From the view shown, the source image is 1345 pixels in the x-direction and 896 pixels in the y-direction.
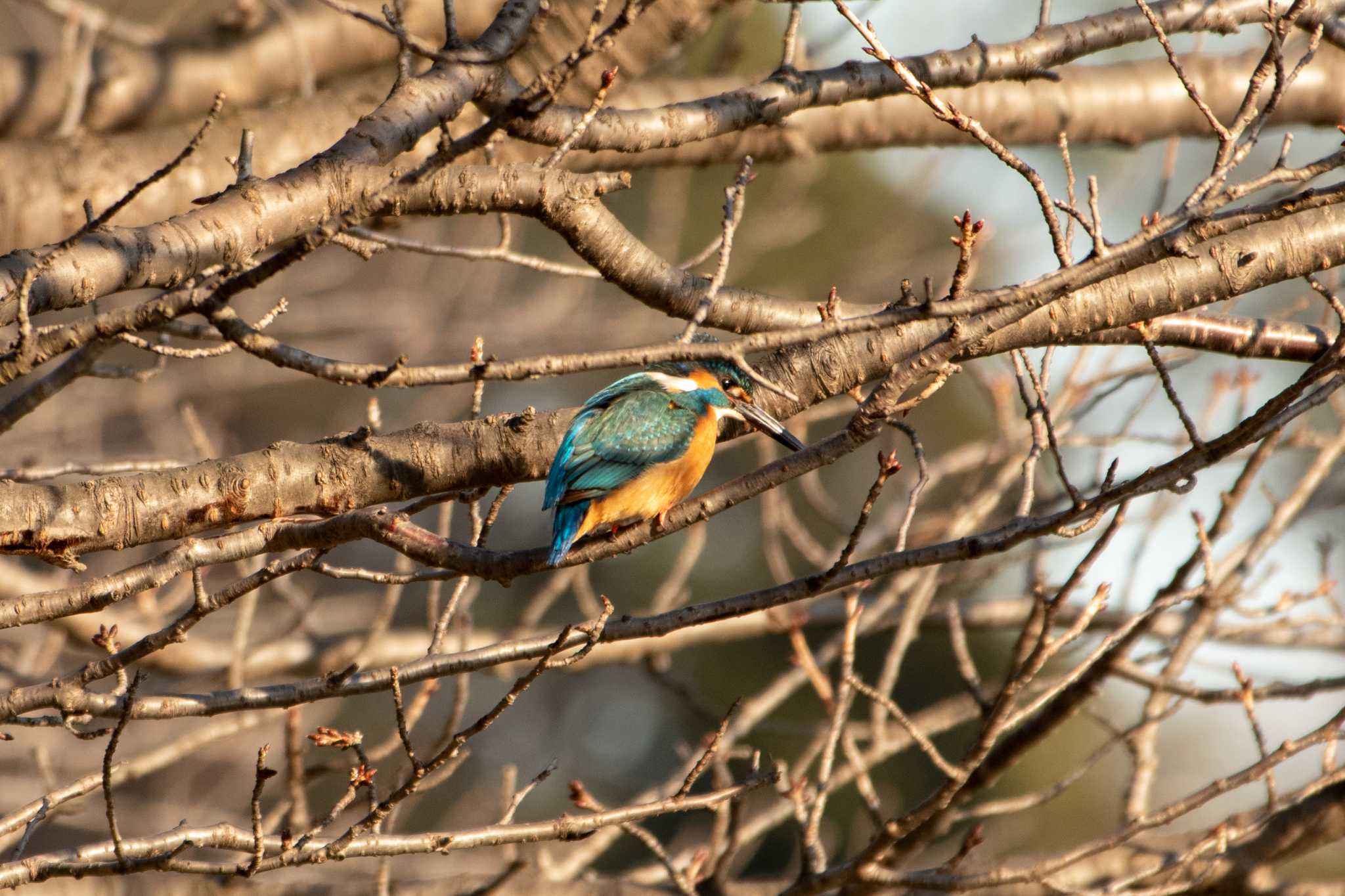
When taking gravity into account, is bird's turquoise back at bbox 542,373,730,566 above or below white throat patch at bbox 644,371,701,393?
below

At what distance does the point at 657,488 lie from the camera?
129 inches

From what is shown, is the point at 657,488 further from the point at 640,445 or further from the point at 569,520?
the point at 569,520

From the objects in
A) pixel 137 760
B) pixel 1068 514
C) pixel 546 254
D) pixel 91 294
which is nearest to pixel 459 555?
pixel 91 294

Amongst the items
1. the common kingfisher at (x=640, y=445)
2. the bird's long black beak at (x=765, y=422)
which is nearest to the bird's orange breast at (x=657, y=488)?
the common kingfisher at (x=640, y=445)

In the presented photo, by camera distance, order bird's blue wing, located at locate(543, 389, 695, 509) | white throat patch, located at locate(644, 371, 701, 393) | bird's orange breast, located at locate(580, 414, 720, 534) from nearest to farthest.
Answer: bird's blue wing, located at locate(543, 389, 695, 509) < bird's orange breast, located at locate(580, 414, 720, 534) < white throat patch, located at locate(644, 371, 701, 393)

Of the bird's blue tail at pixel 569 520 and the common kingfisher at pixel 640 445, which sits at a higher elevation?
the common kingfisher at pixel 640 445

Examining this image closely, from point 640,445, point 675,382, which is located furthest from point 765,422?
point 675,382

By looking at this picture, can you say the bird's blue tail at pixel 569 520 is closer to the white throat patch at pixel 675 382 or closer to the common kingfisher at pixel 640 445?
the common kingfisher at pixel 640 445

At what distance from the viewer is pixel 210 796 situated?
7.16 meters

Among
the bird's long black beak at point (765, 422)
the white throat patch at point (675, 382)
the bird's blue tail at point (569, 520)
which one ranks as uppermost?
the white throat patch at point (675, 382)

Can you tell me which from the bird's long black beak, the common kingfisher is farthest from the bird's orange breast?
the bird's long black beak

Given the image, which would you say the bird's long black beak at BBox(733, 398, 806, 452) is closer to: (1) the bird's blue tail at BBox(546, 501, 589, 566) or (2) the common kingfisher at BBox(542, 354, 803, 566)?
(2) the common kingfisher at BBox(542, 354, 803, 566)

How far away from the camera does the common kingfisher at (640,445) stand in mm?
Result: 3031

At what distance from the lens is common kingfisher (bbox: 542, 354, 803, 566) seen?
3.03m
